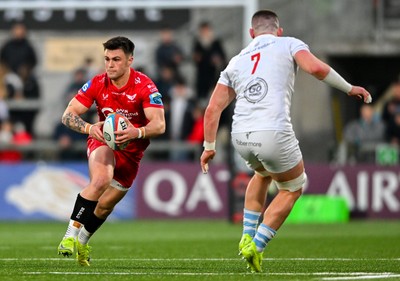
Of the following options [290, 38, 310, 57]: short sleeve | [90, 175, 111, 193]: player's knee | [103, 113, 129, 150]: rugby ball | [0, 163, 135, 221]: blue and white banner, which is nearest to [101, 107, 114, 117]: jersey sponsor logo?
[103, 113, 129, 150]: rugby ball

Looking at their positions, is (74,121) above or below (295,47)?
below

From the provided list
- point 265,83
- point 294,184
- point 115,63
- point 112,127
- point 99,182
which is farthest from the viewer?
point 115,63

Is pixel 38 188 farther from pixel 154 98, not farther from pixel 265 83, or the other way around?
pixel 265 83

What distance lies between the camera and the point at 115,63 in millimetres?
10398

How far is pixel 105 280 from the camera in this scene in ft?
28.6

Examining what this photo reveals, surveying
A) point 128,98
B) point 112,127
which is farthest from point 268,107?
point 128,98

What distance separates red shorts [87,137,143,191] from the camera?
10.7 meters

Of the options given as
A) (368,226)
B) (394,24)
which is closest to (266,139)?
(368,226)

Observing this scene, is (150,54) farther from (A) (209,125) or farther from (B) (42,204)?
(A) (209,125)

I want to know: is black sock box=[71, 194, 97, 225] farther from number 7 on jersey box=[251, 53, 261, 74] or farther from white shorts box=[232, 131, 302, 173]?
number 7 on jersey box=[251, 53, 261, 74]

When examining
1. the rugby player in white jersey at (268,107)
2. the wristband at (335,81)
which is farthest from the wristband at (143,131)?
the wristband at (335,81)

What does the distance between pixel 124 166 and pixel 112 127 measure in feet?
2.40

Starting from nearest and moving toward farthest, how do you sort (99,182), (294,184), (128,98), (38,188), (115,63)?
1. (294,184)
2. (99,182)
3. (115,63)
4. (128,98)
5. (38,188)

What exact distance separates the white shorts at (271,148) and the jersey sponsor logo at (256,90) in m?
0.30
